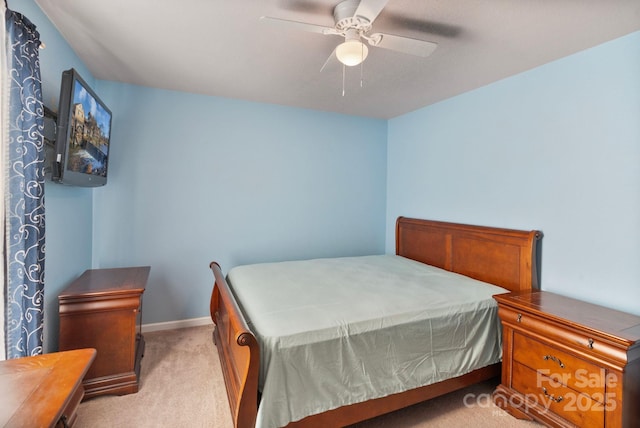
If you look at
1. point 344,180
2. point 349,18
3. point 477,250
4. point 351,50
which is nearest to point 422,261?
point 477,250

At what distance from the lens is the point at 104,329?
2209mm

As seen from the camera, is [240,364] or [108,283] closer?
[240,364]

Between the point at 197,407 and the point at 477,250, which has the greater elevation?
the point at 477,250

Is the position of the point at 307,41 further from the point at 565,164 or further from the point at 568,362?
the point at 568,362

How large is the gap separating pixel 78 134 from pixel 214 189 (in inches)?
58.0

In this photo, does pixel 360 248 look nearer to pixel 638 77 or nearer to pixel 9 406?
pixel 638 77

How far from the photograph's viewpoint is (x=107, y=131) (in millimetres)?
2750

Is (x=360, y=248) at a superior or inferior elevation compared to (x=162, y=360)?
superior

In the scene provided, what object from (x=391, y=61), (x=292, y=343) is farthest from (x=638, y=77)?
(x=292, y=343)

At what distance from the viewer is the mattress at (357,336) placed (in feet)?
5.36

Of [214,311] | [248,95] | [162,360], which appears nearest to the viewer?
[162,360]

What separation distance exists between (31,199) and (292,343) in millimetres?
1540

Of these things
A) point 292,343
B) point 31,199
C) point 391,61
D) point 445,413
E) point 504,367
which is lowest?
point 445,413

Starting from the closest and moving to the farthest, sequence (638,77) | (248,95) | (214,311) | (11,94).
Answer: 1. (11,94)
2. (638,77)
3. (214,311)
4. (248,95)
